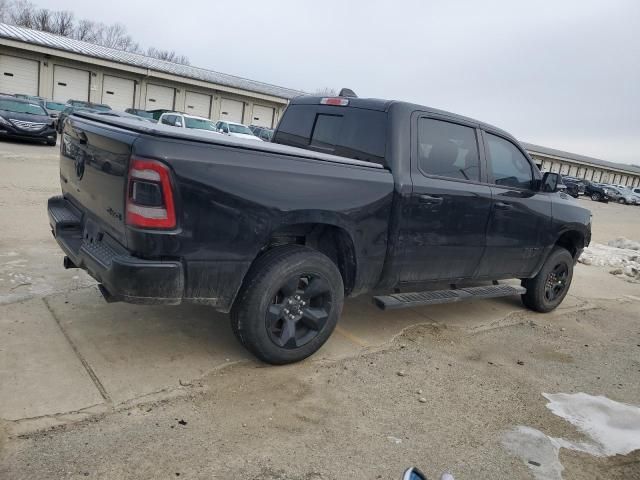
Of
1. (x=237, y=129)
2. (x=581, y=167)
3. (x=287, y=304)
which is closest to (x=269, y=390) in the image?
(x=287, y=304)

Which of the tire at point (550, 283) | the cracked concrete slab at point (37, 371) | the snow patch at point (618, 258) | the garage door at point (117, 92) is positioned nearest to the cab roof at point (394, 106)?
the tire at point (550, 283)

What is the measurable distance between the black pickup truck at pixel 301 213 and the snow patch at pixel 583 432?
1306 millimetres

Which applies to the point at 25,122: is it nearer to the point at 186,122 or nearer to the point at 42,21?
the point at 186,122

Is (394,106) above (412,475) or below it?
above

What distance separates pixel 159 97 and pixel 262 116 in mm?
8955

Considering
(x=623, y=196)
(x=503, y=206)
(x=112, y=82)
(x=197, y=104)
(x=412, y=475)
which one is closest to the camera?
(x=412, y=475)

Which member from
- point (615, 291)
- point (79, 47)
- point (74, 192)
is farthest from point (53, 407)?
point (79, 47)

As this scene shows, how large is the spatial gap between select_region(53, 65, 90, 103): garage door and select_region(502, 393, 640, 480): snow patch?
3648 cm

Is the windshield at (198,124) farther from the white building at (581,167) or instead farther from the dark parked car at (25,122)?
the white building at (581,167)

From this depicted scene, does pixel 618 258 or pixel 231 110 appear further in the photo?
pixel 231 110

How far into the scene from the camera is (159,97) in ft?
127

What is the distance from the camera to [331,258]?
4129 mm

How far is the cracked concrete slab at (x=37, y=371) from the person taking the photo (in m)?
3.00

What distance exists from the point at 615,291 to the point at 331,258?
5820mm
